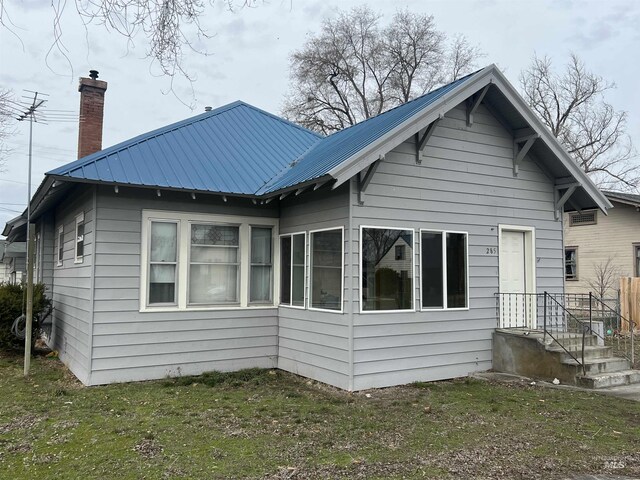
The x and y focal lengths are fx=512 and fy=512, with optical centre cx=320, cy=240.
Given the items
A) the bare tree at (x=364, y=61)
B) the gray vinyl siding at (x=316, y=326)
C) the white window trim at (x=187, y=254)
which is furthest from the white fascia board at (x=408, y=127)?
the bare tree at (x=364, y=61)

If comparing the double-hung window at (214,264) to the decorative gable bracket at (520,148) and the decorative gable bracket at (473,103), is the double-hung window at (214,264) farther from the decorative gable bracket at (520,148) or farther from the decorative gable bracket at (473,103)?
the decorative gable bracket at (520,148)

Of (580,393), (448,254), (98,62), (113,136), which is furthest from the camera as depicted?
(113,136)

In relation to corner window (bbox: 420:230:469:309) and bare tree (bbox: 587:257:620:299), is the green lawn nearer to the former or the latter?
corner window (bbox: 420:230:469:309)

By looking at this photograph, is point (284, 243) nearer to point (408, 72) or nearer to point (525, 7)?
point (525, 7)

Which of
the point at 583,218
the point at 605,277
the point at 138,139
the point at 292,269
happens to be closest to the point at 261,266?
the point at 292,269

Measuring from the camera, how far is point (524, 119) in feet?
30.6

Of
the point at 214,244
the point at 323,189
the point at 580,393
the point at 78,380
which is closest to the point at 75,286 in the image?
the point at 78,380

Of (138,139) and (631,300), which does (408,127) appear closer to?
(138,139)

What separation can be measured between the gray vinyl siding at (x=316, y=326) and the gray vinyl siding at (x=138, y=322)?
0.84 metres

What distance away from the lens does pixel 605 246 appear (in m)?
19.9

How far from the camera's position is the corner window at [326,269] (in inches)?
321

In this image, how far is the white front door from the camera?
9609 millimetres

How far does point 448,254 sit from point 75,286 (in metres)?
6.86

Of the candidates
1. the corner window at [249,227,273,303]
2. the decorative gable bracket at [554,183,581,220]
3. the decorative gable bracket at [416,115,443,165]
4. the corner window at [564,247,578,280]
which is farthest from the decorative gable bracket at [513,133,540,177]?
the corner window at [564,247,578,280]
